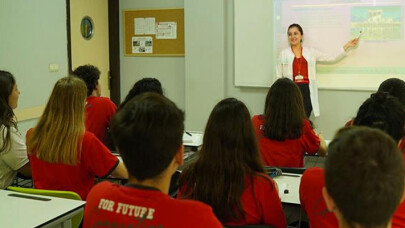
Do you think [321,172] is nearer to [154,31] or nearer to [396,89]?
[396,89]

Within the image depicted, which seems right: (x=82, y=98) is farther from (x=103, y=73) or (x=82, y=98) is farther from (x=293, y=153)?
(x=103, y=73)

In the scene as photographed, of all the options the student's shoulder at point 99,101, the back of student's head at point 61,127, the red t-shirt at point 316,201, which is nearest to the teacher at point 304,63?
the student's shoulder at point 99,101

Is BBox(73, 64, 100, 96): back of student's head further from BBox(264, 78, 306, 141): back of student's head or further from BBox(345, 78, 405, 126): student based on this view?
BBox(345, 78, 405, 126): student

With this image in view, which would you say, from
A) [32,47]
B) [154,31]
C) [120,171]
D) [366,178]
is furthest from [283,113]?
[154,31]

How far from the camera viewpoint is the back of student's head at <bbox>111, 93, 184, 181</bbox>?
4.21ft

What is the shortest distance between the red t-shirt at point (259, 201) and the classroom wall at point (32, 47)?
3688mm

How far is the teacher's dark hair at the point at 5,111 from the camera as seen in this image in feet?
8.77

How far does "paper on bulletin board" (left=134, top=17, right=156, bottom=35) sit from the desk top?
4.18 meters

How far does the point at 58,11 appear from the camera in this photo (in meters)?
5.44

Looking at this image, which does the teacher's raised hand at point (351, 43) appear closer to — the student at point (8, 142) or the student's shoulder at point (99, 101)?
the student's shoulder at point (99, 101)

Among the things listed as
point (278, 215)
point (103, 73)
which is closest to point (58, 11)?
point (103, 73)

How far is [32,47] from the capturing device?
5094 millimetres

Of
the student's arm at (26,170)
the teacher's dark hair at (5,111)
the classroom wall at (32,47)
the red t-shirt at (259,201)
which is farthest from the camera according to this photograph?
the classroom wall at (32,47)

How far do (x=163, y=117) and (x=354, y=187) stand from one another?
56 cm
